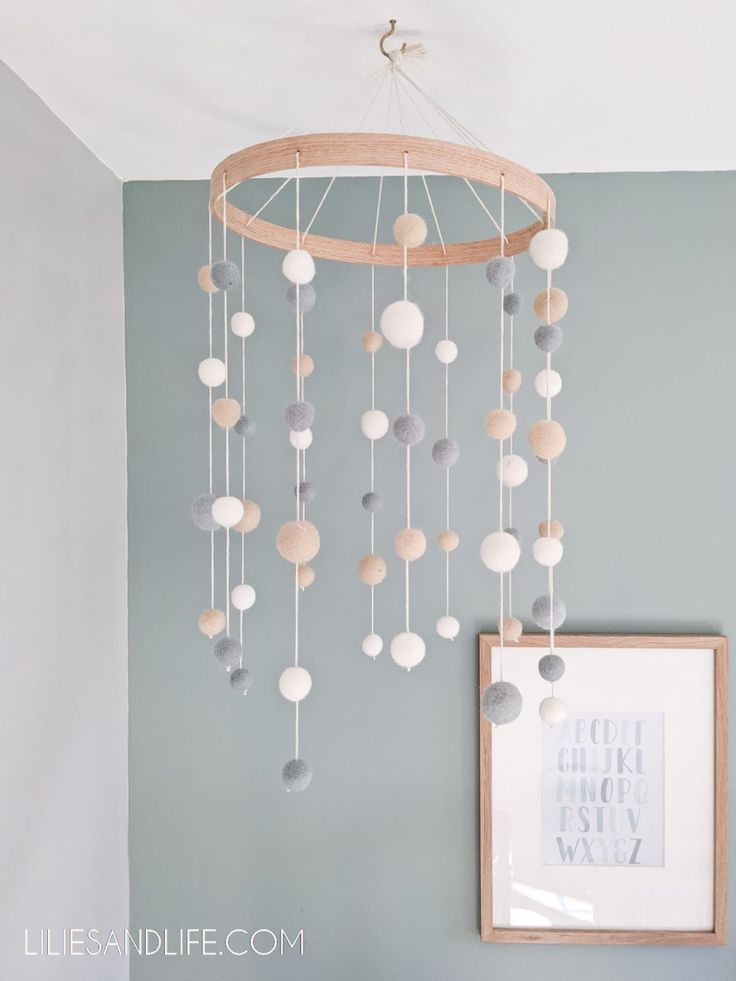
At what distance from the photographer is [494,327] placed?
1.72 metres

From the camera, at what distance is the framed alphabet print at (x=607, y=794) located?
1.67m

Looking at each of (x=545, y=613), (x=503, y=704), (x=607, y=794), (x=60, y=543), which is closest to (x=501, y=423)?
(x=545, y=613)

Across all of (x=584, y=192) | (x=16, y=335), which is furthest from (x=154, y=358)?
(x=584, y=192)

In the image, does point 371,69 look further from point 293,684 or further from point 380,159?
point 293,684

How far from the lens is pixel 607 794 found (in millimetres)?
1681

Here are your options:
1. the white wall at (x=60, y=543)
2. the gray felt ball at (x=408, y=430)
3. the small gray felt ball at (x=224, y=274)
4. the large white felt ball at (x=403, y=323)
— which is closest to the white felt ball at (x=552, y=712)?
the gray felt ball at (x=408, y=430)

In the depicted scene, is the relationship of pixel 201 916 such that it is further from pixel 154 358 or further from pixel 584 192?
pixel 584 192

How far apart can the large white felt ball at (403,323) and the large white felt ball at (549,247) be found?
165mm

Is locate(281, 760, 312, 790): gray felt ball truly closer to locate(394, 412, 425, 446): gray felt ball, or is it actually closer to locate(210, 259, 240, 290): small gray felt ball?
locate(394, 412, 425, 446): gray felt ball

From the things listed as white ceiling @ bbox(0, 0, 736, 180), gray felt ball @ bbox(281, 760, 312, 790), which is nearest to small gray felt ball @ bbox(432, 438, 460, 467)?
gray felt ball @ bbox(281, 760, 312, 790)

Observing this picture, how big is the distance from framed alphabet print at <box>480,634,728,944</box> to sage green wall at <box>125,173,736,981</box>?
0.06 meters

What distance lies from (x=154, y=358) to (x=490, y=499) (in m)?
0.83

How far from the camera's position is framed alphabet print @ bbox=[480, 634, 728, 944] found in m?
1.67

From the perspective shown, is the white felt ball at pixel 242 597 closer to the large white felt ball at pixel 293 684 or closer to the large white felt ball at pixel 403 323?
the large white felt ball at pixel 293 684
